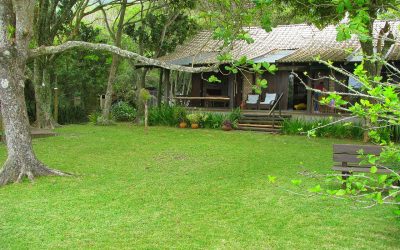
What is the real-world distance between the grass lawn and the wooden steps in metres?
7.02

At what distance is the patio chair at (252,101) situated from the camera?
22.3 metres

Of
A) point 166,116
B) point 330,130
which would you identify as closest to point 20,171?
point 330,130

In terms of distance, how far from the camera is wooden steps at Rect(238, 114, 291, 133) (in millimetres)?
18641

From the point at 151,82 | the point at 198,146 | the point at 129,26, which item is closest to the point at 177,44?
the point at 129,26

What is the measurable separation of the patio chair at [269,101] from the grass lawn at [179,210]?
10.3 meters

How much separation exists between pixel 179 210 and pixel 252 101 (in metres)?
16.6

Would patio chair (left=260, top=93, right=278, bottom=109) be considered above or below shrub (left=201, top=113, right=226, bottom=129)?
above

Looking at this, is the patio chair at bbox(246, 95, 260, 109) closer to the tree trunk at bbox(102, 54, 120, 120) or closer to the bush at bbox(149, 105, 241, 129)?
the bush at bbox(149, 105, 241, 129)

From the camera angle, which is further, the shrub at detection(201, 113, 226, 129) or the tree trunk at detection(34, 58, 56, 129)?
the shrub at detection(201, 113, 226, 129)

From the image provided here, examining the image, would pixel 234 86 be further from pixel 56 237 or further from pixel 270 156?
pixel 56 237

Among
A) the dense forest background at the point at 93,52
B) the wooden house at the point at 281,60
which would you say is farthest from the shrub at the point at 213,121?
the dense forest background at the point at 93,52

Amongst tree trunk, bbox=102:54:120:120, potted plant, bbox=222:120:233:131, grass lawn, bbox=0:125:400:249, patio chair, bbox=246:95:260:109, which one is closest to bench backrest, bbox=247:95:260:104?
patio chair, bbox=246:95:260:109

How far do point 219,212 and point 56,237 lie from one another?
90.4 inches

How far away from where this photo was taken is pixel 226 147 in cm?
1373
